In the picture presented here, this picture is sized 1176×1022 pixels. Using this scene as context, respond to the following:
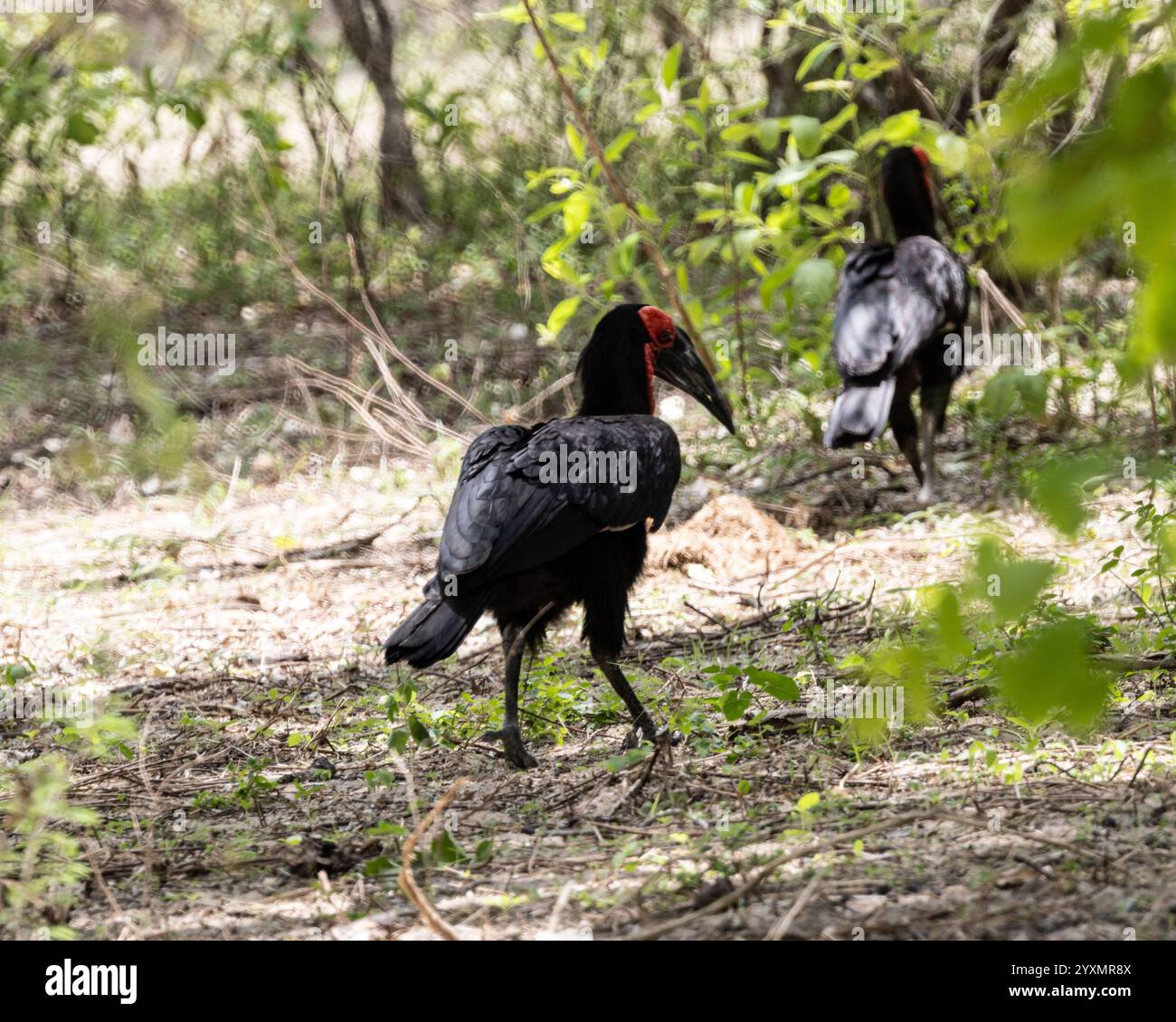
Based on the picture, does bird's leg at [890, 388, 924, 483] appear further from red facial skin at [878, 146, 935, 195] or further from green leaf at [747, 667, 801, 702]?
green leaf at [747, 667, 801, 702]

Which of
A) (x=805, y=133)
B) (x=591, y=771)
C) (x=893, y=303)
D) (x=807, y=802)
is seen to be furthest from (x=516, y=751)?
(x=893, y=303)

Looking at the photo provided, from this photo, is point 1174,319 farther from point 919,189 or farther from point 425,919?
point 919,189

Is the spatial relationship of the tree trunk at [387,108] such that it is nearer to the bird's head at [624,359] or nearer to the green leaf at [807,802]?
the bird's head at [624,359]

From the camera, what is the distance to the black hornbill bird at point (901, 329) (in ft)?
21.1

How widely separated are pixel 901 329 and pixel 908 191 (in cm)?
111

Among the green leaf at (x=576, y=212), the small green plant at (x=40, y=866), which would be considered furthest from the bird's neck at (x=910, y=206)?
the small green plant at (x=40, y=866)

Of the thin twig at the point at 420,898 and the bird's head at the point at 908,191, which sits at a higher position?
the bird's head at the point at 908,191

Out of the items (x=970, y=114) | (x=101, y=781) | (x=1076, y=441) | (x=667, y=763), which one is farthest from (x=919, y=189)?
(x=101, y=781)

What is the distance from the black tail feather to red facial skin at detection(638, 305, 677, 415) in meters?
1.67

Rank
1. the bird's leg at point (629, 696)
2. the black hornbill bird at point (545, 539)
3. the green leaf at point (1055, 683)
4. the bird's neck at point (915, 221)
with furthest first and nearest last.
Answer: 1. the bird's neck at point (915, 221)
2. the bird's leg at point (629, 696)
3. the black hornbill bird at point (545, 539)
4. the green leaf at point (1055, 683)

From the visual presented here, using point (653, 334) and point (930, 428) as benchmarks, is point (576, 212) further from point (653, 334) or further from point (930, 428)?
point (930, 428)

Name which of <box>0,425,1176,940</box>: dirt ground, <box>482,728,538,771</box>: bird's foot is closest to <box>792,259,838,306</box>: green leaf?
<box>0,425,1176,940</box>: dirt ground

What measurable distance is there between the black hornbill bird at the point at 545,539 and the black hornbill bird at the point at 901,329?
7.19ft

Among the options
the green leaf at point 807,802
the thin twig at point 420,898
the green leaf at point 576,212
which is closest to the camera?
the thin twig at point 420,898
